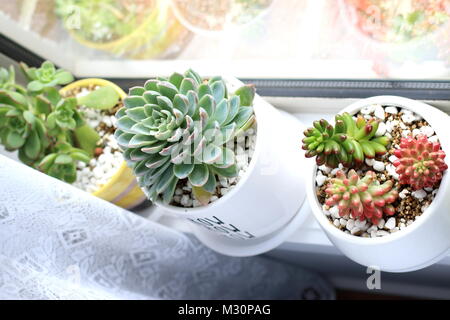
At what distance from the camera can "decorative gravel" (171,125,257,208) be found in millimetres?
689

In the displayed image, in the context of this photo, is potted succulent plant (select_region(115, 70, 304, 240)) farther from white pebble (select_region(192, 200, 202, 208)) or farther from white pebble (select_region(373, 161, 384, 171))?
white pebble (select_region(373, 161, 384, 171))

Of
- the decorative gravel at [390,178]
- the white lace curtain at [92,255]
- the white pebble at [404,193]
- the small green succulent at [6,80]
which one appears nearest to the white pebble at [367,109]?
the decorative gravel at [390,178]

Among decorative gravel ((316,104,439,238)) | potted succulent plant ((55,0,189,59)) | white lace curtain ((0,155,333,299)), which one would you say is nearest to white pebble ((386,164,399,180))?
decorative gravel ((316,104,439,238))

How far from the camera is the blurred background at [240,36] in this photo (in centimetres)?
77

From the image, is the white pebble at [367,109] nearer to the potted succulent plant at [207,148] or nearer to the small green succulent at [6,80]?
the potted succulent plant at [207,148]

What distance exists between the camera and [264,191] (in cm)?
69

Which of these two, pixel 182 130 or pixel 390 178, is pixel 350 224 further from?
pixel 182 130

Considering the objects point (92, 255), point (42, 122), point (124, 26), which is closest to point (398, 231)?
point (92, 255)

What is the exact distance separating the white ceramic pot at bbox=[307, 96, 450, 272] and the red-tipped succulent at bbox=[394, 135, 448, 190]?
0.02 meters

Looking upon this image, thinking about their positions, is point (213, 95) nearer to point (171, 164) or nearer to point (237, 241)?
point (171, 164)

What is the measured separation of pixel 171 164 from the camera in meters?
0.67

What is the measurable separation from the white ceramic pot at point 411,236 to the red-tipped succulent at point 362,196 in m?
0.03

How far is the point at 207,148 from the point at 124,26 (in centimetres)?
48
